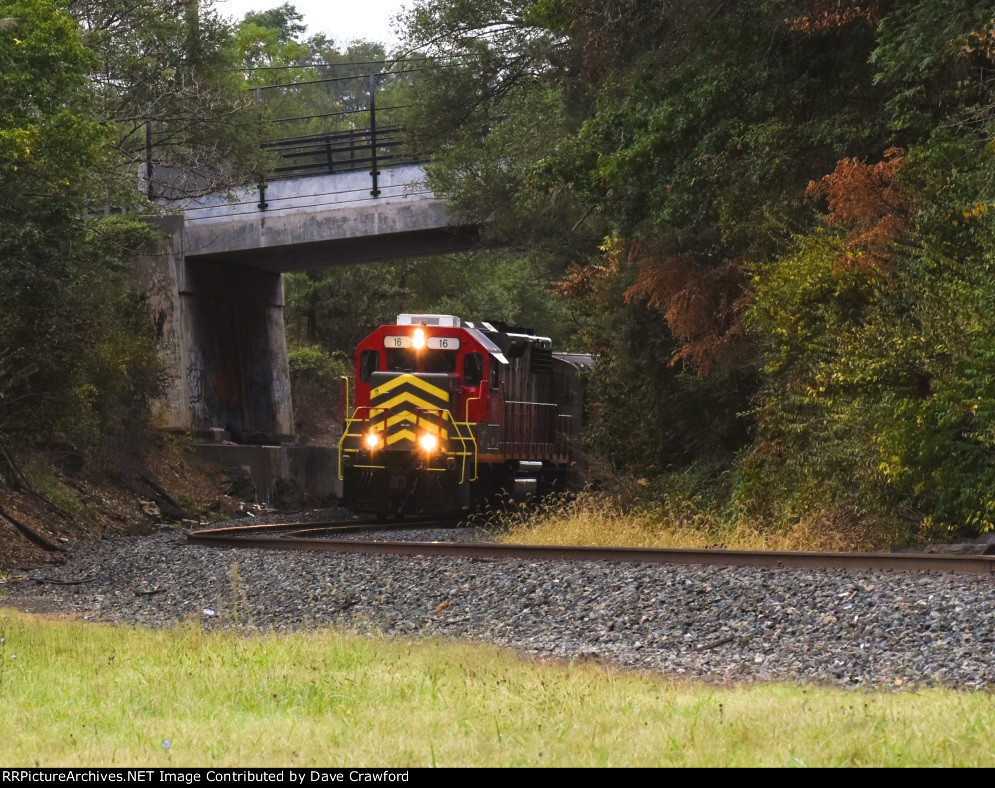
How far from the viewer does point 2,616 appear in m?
10.6

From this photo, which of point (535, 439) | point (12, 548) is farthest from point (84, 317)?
point (535, 439)

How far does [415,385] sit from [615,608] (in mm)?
11517

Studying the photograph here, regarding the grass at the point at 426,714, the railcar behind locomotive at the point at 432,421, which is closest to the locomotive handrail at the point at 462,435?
the railcar behind locomotive at the point at 432,421

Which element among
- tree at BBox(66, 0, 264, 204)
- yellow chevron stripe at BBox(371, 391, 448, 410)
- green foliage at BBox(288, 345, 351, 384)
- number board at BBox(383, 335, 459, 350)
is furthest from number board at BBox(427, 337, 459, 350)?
green foliage at BBox(288, 345, 351, 384)

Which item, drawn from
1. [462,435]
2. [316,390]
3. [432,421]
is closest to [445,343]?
[432,421]

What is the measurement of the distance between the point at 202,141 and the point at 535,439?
13465mm

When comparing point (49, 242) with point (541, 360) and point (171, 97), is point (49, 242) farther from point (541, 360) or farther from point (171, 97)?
point (171, 97)

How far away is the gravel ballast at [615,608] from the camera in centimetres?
820

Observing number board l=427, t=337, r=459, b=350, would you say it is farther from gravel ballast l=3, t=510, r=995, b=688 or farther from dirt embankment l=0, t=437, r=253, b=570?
gravel ballast l=3, t=510, r=995, b=688

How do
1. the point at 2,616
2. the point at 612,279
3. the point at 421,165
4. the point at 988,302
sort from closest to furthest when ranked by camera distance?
the point at 2,616 → the point at 988,302 → the point at 612,279 → the point at 421,165

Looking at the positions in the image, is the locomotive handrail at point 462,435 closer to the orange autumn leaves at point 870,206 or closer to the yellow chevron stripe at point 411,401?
the yellow chevron stripe at point 411,401

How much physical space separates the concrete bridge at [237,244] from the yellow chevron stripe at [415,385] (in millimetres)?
9415

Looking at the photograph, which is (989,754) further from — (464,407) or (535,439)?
(535,439)

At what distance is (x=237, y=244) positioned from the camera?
32250mm
